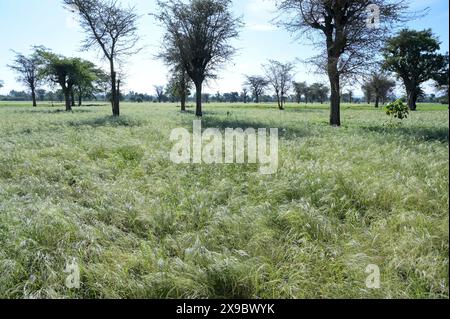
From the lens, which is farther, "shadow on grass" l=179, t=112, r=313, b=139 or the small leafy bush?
"shadow on grass" l=179, t=112, r=313, b=139

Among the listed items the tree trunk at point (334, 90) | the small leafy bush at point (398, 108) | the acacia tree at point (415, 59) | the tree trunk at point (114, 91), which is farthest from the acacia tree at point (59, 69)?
the acacia tree at point (415, 59)

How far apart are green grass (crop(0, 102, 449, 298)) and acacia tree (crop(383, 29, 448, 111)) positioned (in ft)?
158

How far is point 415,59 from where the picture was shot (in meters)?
47.9

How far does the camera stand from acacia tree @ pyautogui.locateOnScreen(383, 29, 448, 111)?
1831 inches

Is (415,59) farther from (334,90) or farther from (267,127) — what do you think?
(267,127)

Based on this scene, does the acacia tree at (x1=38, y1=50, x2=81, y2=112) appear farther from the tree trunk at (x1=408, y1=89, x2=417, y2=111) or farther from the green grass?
the tree trunk at (x1=408, y1=89, x2=417, y2=111)

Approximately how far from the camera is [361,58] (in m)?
17.8

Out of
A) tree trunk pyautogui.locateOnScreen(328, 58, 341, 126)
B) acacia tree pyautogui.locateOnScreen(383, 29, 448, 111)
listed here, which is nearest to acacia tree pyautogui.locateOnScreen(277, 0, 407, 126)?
tree trunk pyautogui.locateOnScreen(328, 58, 341, 126)

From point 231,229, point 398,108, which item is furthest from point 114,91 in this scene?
point 231,229

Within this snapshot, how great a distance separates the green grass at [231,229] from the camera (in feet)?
11.5

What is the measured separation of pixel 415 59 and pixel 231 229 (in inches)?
2183

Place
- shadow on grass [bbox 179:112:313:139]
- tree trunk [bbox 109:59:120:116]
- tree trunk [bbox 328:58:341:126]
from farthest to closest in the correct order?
tree trunk [bbox 109:59:120:116] → tree trunk [bbox 328:58:341:126] → shadow on grass [bbox 179:112:313:139]

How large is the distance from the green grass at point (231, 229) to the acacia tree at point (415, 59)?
4806 cm
